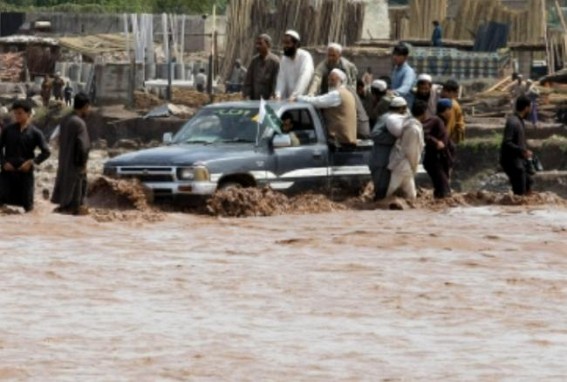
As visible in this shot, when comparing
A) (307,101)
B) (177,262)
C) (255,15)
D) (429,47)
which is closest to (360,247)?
(177,262)

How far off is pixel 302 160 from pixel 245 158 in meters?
0.91

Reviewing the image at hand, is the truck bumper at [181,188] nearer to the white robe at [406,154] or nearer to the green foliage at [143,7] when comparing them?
the white robe at [406,154]

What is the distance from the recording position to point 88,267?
16.5 meters

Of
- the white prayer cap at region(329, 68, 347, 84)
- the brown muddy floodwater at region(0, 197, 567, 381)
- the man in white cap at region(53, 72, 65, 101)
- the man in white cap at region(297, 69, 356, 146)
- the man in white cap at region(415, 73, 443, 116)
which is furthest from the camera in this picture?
the man in white cap at region(53, 72, 65, 101)

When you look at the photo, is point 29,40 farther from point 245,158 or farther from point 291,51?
point 245,158

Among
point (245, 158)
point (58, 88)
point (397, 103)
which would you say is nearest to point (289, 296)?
point (245, 158)

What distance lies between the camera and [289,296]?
14719mm

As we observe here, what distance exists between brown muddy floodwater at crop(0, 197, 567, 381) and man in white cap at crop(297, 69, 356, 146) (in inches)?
39.3

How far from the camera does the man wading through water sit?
20000 mm

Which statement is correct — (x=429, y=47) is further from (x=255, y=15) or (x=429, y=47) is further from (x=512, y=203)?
(x=512, y=203)

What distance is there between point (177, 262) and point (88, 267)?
89cm

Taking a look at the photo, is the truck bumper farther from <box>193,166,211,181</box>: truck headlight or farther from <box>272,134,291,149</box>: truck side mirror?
<box>272,134,291,149</box>: truck side mirror

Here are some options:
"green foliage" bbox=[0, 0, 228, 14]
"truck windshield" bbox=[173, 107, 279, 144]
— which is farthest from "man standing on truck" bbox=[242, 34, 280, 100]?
"green foliage" bbox=[0, 0, 228, 14]

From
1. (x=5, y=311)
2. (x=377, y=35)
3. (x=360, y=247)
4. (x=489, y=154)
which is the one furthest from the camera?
(x=377, y=35)
